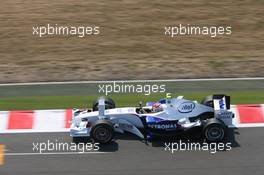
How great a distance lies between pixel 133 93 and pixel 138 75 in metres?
1.44

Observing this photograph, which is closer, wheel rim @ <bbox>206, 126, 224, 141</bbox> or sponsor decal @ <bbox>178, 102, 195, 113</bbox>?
wheel rim @ <bbox>206, 126, 224, 141</bbox>

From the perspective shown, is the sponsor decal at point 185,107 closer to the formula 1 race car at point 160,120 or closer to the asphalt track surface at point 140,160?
the formula 1 race car at point 160,120

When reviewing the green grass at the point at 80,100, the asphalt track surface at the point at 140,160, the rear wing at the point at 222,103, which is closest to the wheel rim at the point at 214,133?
the asphalt track surface at the point at 140,160

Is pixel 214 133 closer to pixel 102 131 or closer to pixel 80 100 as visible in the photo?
pixel 102 131

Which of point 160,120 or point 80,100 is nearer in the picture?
point 160,120

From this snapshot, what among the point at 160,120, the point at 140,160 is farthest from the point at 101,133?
the point at 160,120

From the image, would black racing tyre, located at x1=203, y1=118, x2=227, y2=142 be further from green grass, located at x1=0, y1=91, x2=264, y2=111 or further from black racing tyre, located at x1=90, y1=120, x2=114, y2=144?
green grass, located at x1=0, y1=91, x2=264, y2=111

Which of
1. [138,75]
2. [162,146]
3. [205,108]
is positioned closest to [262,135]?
[205,108]

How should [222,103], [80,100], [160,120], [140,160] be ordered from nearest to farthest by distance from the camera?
[140,160] < [160,120] < [222,103] < [80,100]

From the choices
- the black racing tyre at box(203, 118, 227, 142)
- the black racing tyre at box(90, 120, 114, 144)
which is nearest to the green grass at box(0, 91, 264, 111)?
the black racing tyre at box(90, 120, 114, 144)

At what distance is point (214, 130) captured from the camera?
1306 centimetres

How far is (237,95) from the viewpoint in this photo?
653 inches

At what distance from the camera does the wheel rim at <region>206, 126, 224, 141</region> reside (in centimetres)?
1304

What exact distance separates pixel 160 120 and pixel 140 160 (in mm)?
1247
